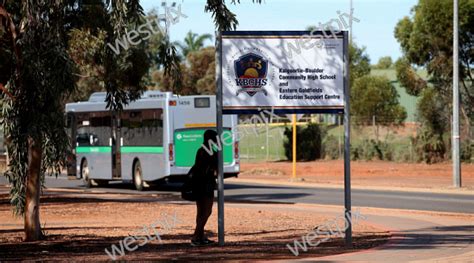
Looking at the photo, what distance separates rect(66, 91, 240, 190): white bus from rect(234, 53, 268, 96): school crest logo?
568 inches

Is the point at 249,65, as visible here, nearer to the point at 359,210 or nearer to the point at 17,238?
the point at 17,238

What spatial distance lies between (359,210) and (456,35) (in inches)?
386

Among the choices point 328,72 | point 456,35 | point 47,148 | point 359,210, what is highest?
point 456,35

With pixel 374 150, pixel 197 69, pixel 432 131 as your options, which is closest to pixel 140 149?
pixel 432 131

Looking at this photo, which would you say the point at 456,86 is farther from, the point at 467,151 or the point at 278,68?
the point at 278,68

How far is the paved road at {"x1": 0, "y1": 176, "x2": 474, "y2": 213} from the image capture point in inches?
969

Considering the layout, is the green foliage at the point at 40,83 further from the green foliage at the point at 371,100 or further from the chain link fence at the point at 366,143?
the green foliage at the point at 371,100

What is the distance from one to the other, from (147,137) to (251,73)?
16502mm

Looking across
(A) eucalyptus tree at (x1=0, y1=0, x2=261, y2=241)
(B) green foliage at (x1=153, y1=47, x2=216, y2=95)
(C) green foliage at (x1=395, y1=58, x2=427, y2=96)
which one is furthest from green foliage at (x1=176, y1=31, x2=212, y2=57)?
(A) eucalyptus tree at (x1=0, y1=0, x2=261, y2=241)

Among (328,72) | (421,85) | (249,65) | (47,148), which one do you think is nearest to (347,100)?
(328,72)

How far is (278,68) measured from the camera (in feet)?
49.5

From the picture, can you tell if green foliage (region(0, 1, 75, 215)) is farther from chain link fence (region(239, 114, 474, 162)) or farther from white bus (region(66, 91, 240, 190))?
chain link fence (region(239, 114, 474, 162))

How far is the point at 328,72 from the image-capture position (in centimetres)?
1521

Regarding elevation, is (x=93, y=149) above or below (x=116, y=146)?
Answer: below
